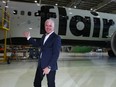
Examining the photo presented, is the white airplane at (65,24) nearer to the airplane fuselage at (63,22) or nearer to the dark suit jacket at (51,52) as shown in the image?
the airplane fuselage at (63,22)

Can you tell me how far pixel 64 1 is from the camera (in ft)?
76.5

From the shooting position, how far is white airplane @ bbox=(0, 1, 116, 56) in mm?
8742

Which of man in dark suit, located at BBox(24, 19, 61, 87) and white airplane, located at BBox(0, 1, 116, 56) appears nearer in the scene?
man in dark suit, located at BBox(24, 19, 61, 87)

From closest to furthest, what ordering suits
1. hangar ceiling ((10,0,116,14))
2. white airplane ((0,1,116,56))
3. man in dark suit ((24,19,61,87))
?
1. man in dark suit ((24,19,61,87))
2. white airplane ((0,1,116,56))
3. hangar ceiling ((10,0,116,14))

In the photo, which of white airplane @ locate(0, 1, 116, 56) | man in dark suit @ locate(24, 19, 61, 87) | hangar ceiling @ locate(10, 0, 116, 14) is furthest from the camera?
hangar ceiling @ locate(10, 0, 116, 14)

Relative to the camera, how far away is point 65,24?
9539 millimetres

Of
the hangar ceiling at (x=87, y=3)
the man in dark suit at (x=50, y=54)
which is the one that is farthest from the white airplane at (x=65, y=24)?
the hangar ceiling at (x=87, y=3)

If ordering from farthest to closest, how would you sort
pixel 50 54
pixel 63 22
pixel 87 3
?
pixel 87 3, pixel 63 22, pixel 50 54

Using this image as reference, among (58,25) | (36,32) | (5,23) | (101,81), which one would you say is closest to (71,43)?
(58,25)

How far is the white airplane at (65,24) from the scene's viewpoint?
8.74 meters

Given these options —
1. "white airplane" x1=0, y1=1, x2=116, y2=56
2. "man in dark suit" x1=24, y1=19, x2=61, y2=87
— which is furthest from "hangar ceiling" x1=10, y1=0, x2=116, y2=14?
"man in dark suit" x1=24, y1=19, x2=61, y2=87

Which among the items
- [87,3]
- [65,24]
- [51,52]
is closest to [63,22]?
[65,24]

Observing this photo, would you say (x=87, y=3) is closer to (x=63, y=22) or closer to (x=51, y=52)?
(x=63, y=22)

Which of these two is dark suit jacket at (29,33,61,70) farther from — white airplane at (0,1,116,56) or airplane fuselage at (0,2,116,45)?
airplane fuselage at (0,2,116,45)
